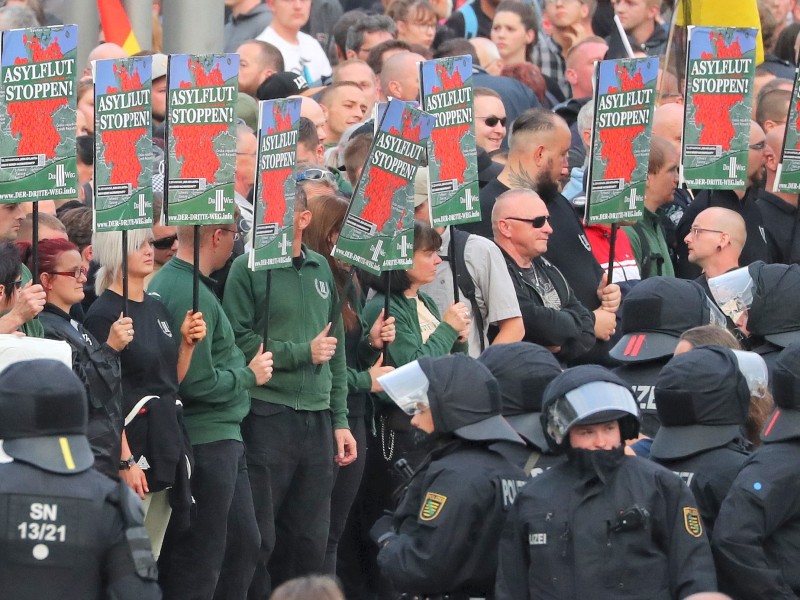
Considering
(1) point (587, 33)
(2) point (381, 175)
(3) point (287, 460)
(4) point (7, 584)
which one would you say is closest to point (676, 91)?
(1) point (587, 33)

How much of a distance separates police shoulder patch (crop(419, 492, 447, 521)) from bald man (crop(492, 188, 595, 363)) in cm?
296

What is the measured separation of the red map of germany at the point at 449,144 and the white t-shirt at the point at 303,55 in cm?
411

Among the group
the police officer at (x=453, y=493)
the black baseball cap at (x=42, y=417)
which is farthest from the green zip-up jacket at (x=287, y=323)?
the black baseball cap at (x=42, y=417)

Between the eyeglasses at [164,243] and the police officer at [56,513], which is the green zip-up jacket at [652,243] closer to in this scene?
the eyeglasses at [164,243]

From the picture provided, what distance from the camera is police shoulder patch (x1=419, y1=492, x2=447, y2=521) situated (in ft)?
20.6

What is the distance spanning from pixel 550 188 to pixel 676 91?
3.79 metres

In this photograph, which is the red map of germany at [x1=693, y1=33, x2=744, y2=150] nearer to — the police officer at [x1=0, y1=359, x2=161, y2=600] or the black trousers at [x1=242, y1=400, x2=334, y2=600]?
the black trousers at [x1=242, y1=400, x2=334, y2=600]

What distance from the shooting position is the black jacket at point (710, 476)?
261 inches

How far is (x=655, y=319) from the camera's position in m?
8.30

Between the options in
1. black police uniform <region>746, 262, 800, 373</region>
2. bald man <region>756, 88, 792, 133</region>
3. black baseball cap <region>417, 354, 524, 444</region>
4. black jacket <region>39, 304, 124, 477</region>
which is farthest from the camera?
bald man <region>756, 88, 792, 133</region>

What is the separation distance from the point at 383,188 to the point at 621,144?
1.87 meters

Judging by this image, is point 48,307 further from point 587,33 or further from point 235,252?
point 587,33

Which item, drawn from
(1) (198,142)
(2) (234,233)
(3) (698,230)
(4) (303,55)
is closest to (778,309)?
(3) (698,230)

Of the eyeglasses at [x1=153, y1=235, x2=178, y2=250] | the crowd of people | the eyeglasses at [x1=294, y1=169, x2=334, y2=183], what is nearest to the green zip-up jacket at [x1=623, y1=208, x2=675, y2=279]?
the crowd of people
